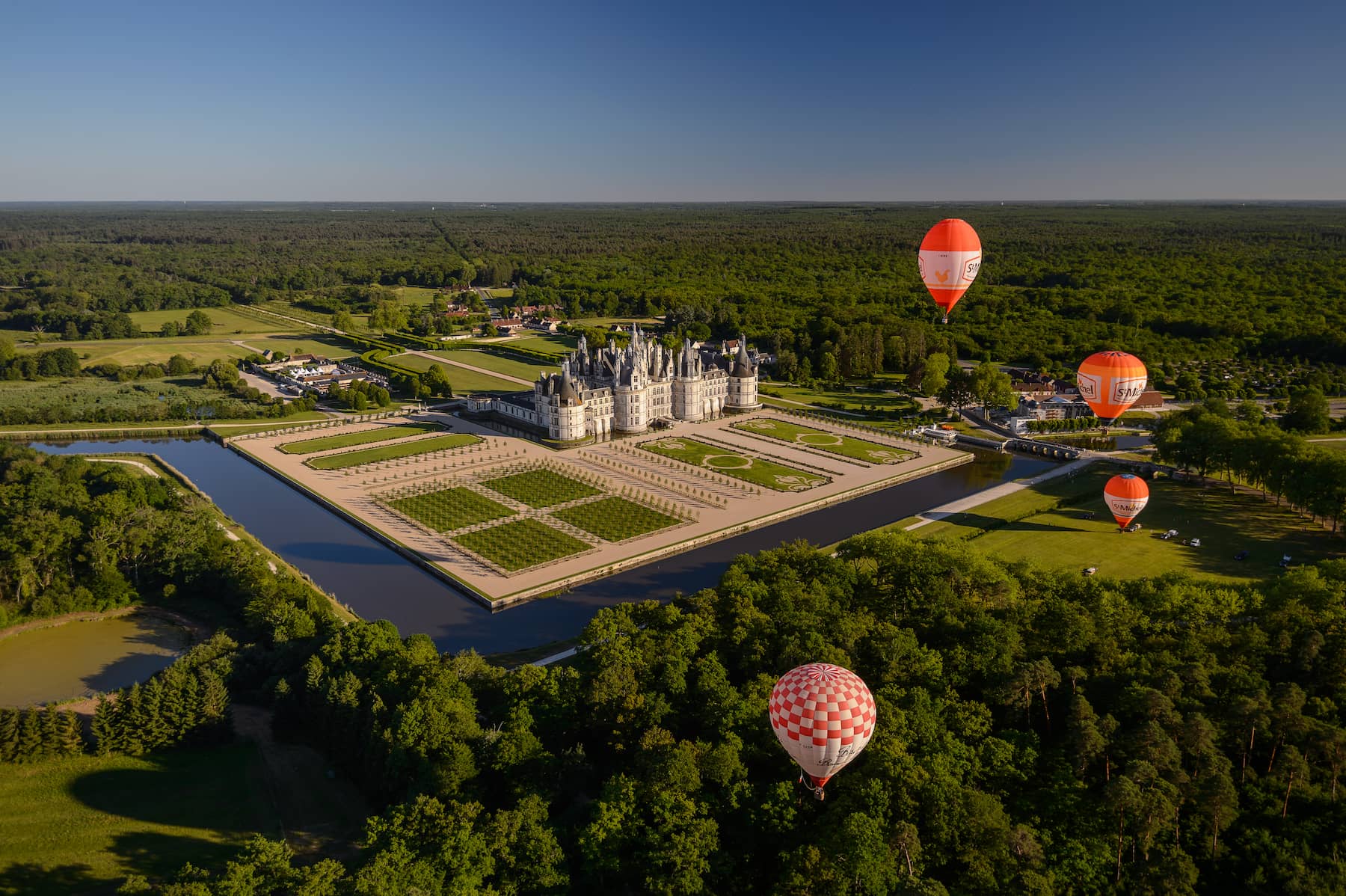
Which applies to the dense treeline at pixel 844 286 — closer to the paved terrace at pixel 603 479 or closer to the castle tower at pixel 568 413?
the paved terrace at pixel 603 479

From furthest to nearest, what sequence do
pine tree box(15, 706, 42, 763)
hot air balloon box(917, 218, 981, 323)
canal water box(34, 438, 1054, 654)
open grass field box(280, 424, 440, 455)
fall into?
1. open grass field box(280, 424, 440, 455)
2. hot air balloon box(917, 218, 981, 323)
3. canal water box(34, 438, 1054, 654)
4. pine tree box(15, 706, 42, 763)

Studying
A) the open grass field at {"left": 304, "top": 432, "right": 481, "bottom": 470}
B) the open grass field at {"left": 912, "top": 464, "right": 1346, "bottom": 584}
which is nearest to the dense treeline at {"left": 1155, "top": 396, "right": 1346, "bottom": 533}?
the open grass field at {"left": 912, "top": 464, "right": 1346, "bottom": 584}

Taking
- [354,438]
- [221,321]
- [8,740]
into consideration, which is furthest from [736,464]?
[221,321]

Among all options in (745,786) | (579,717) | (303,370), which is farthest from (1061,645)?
(303,370)

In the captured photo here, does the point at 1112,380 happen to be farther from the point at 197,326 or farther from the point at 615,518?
the point at 197,326

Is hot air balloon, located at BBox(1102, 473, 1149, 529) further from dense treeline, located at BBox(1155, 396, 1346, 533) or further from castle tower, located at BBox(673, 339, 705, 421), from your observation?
castle tower, located at BBox(673, 339, 705, 421)

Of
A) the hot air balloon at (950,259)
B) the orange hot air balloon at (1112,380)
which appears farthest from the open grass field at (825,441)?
the hot air balloon at (950,259)

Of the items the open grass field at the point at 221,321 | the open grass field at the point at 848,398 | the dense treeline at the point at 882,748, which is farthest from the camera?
the open grass field at the point at 221,321
